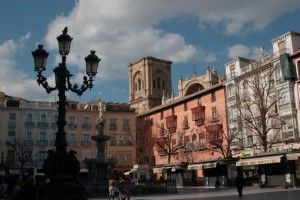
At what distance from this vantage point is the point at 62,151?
44.9 feet

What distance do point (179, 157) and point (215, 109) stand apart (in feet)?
35.8

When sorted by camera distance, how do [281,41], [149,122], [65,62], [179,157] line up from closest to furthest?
[65,62] < [281,41] < [179,157] < [149,122]

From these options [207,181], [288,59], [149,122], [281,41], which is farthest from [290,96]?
[149,122]

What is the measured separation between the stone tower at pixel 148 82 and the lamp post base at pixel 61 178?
83.5m

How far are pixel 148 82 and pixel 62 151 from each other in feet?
291

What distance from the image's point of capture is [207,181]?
3997cm

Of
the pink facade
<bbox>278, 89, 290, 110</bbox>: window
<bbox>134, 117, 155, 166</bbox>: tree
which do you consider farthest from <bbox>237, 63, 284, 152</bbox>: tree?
<bbox>134, 117, 155, 166</bbox>: tree

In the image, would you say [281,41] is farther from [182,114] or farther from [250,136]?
[182,114]

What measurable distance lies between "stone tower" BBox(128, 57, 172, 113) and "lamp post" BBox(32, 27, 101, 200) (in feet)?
270

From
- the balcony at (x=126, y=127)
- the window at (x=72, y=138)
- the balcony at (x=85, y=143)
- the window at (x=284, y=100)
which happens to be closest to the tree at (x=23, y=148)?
the window at (x=72, y=138)

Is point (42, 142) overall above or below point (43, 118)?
below

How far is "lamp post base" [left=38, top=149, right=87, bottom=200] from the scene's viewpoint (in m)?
13.2

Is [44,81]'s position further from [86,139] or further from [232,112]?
[86,139]

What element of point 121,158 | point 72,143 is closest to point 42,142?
point 72,143
